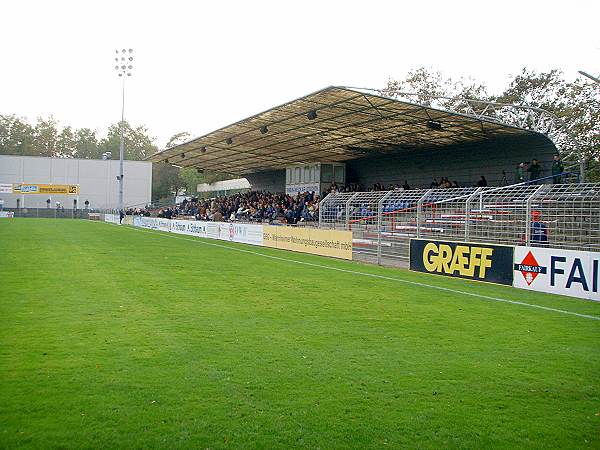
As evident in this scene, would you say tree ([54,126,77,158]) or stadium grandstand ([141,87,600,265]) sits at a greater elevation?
tree ([54,126,77,158])

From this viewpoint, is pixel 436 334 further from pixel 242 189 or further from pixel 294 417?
pixel 242 189

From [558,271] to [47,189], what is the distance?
70.5 meters

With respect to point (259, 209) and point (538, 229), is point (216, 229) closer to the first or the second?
point (259, 209)

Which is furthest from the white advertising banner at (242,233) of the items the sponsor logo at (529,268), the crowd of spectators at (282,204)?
the sponsor logo at (529,268)

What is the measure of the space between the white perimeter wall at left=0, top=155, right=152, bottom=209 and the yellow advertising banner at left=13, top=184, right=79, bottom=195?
1.34 ft

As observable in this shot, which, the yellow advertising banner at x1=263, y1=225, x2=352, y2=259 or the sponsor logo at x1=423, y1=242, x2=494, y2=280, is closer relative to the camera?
the sponsor logo at x1=423, y1=242, x2=494, y2=280

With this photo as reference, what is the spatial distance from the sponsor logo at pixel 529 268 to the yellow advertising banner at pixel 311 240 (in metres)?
7.95

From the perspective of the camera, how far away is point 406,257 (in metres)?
18.6

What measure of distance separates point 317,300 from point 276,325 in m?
2.61

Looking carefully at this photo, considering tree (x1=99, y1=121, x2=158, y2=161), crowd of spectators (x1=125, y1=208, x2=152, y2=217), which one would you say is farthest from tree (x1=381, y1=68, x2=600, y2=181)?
tree (x1=99, y1=121, x2=158, y2=161)

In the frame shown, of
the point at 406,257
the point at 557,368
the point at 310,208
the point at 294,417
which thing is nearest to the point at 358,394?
the point at 294,417

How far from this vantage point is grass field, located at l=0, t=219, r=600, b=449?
431 centimetres

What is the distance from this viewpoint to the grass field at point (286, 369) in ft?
14.1

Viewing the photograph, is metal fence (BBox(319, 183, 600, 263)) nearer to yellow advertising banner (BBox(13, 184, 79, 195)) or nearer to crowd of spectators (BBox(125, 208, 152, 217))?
crowd of spectators (BBox(125, 208, 152, 217))
